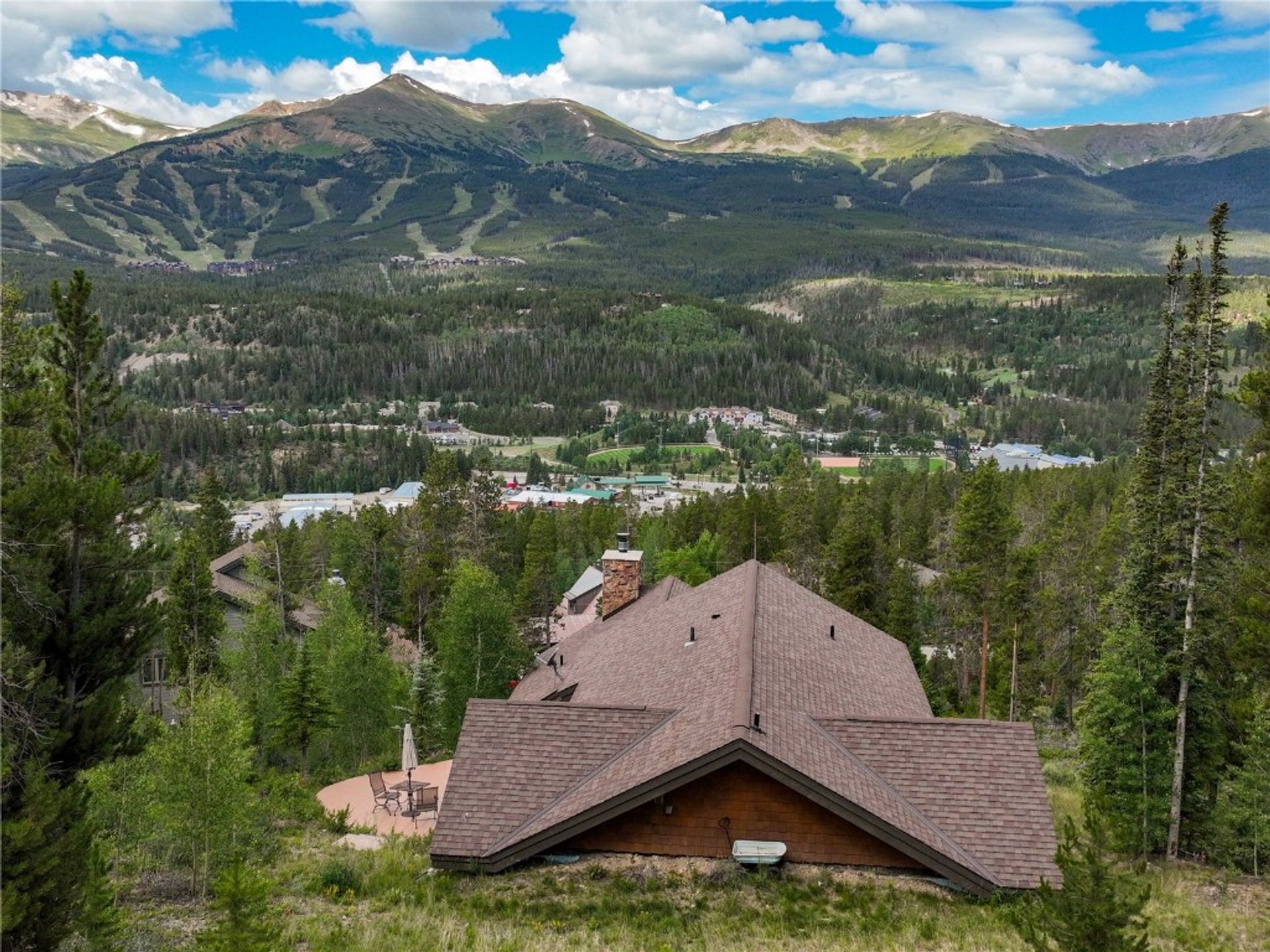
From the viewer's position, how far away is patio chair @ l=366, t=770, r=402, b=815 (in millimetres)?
24734

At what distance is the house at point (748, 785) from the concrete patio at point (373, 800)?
225 inches

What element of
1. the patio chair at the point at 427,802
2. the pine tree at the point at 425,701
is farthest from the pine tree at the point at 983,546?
the patio chair at the point at 427,802

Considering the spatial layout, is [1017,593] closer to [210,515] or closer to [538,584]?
[538,584]

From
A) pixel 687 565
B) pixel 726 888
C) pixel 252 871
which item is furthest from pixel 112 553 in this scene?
pixel 687 565

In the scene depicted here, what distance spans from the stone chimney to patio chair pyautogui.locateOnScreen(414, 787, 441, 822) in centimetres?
1171

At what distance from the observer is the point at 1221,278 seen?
22.4 m

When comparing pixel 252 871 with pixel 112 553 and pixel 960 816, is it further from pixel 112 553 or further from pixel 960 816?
pixel 960 816

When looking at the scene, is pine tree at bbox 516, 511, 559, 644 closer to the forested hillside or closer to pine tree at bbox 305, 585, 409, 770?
the forested hillside

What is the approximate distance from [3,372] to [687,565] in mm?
41667

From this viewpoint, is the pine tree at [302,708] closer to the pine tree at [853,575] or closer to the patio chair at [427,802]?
the patio chair at [427,802]

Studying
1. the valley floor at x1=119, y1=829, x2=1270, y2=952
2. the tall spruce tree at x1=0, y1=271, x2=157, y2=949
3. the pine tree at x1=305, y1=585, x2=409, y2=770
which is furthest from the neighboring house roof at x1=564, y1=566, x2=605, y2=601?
the valley floor at x1=119, y1=829, x2=1270, y2=952

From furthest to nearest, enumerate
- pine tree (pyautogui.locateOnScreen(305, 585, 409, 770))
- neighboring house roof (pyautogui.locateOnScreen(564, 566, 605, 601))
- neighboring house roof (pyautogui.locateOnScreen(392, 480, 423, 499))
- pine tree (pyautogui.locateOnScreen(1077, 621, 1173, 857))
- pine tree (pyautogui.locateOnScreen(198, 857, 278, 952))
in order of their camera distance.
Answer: neighboring house roof (pyautogui.locateOnScreen(392, 480, 423, 499))
neighboring house roof (pyautogui.locateOnScreen(564, 566, 605, 601))
pine tree (pyautogui.locateOnScreen(305, 585, 409, 770))
pine tree (pyautogui.locateOnScreen(1077, 621, 1173, 857))
pine tree (pyautogui.locateOnScreen(198, 857, 278, 952))

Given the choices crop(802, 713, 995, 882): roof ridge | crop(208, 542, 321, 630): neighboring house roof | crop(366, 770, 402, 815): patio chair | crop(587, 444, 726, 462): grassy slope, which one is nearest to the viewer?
crop(802, 713, 995, 882): roof ridge

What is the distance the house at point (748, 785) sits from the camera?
14219mm
